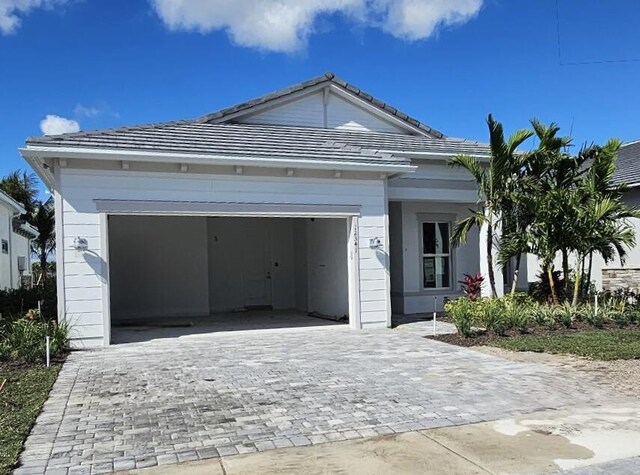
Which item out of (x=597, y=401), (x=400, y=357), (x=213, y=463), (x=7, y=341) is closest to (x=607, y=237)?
(x=400, y=357)

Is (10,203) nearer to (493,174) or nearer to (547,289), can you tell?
(493,174)

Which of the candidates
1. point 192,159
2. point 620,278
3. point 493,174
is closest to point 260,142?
point 192,159

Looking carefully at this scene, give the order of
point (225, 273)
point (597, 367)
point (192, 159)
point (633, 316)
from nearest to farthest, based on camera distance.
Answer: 1. point (597, 367)
2. point (192, 159)
3. point (633, 316)
4. point (225, 273)

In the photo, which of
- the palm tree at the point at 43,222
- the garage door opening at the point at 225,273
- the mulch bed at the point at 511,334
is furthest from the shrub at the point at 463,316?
the palm tree at the point at 43,222

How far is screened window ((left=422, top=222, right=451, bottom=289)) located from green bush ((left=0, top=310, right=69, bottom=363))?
31.4ft

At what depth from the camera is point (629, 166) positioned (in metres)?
19.5

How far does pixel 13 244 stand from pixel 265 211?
14.0 metres

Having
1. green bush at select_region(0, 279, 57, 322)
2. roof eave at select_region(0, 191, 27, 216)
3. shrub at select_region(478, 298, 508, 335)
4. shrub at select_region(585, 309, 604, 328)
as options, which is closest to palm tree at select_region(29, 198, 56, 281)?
roof eave at select_region(0, 191, 27, 216)

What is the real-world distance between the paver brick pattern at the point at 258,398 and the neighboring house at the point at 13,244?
1096 centimetres

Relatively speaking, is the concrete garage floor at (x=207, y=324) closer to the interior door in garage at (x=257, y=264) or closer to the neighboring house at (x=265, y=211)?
the neighboring house at (x=265, y=211)

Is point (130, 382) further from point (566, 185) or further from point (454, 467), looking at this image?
point (566, 185)

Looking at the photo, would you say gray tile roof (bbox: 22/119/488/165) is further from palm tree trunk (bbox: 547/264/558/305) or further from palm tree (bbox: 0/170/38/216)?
palm tree (bbox: 0/170/38/216)

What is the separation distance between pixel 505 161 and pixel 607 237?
2.71 metres

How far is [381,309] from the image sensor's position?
40.9 feet
